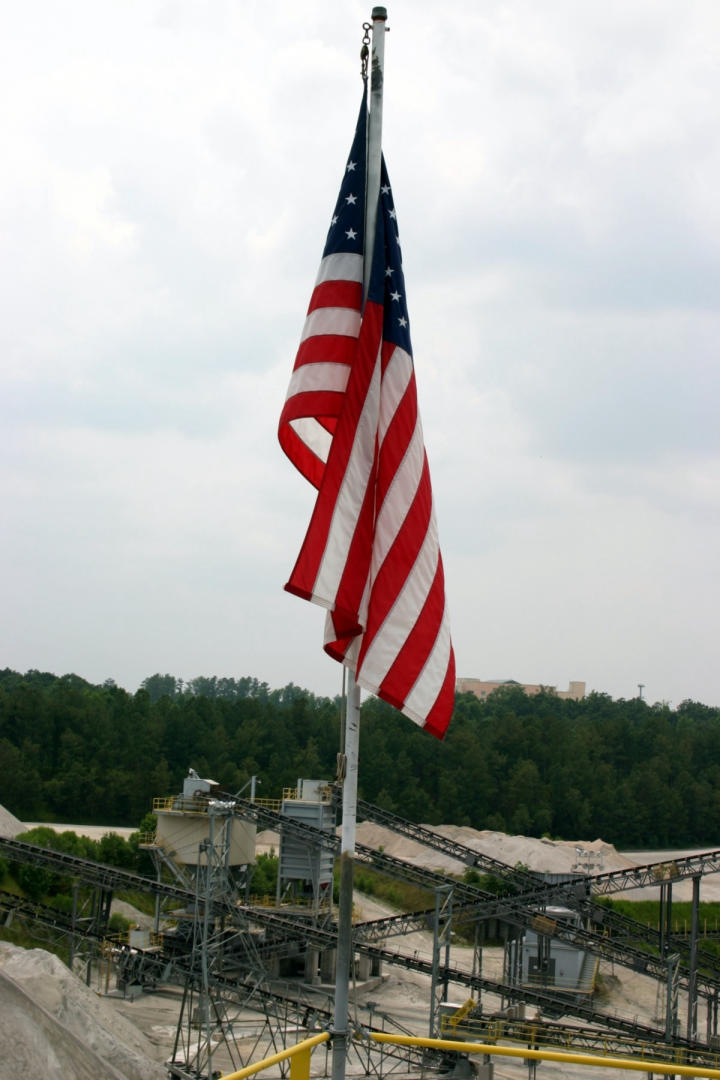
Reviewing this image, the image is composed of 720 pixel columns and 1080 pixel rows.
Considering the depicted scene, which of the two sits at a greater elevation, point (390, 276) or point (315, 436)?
point (390, 276)

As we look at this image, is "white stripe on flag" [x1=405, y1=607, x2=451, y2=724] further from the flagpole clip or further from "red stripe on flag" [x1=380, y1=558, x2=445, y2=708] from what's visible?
the flagpole clip

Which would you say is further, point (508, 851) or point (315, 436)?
point (508, 851)

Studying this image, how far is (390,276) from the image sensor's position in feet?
32.9

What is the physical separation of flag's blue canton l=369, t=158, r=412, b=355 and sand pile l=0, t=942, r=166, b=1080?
18.8m

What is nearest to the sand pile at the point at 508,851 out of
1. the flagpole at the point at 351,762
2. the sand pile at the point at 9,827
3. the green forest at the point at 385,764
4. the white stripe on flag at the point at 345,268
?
the green forest at the point at 385,764

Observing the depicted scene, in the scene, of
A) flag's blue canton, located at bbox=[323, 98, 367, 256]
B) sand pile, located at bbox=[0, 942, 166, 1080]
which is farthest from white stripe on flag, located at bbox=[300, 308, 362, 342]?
sand pile, located at bbox=[0, 942, 166, 1080]

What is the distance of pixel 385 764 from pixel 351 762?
87419 mm

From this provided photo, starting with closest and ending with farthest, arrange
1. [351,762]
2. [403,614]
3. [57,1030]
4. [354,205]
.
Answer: [351,762] < [403,614] < [354,205] < [57,1030]

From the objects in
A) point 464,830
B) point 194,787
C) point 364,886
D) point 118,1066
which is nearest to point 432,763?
point 464,830

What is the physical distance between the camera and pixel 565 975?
50.4m

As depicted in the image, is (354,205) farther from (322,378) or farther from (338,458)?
(338,458)

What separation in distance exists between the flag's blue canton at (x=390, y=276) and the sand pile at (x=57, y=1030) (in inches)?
738

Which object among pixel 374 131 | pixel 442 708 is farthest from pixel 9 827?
pixel 374 131

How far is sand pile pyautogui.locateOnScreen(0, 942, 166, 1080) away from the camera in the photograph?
2253 centimetres
